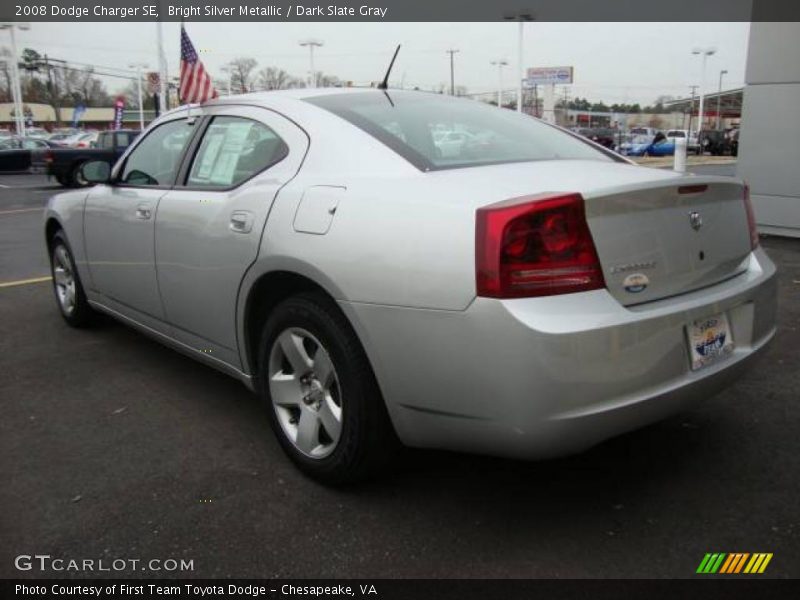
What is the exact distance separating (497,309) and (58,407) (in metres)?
2.67

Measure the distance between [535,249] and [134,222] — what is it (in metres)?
2.49

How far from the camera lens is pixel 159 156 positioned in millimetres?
4016

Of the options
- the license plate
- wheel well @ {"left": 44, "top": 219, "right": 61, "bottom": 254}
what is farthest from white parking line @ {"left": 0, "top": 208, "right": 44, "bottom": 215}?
the license plate

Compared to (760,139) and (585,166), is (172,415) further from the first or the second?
(760,139)

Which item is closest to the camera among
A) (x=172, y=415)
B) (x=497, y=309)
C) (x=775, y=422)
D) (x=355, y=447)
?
(x=497, y=309)

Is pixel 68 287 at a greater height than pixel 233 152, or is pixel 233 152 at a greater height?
pixel 233 152

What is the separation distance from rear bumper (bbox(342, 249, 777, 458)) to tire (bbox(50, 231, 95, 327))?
318 centimetres

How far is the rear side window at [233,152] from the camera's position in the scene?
3146mm

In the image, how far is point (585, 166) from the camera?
278 cm

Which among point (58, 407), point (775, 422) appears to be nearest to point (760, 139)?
point (775, 422)

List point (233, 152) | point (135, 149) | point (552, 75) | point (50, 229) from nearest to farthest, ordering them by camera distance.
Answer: point (233, 152) → point (135, 149) → point (50, 229) → point (552, 75)

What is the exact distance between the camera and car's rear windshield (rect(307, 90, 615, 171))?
9.29ft

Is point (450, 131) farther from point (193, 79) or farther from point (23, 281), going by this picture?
point (23, 281)

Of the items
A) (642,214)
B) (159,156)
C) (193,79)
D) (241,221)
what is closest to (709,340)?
(642,214)
